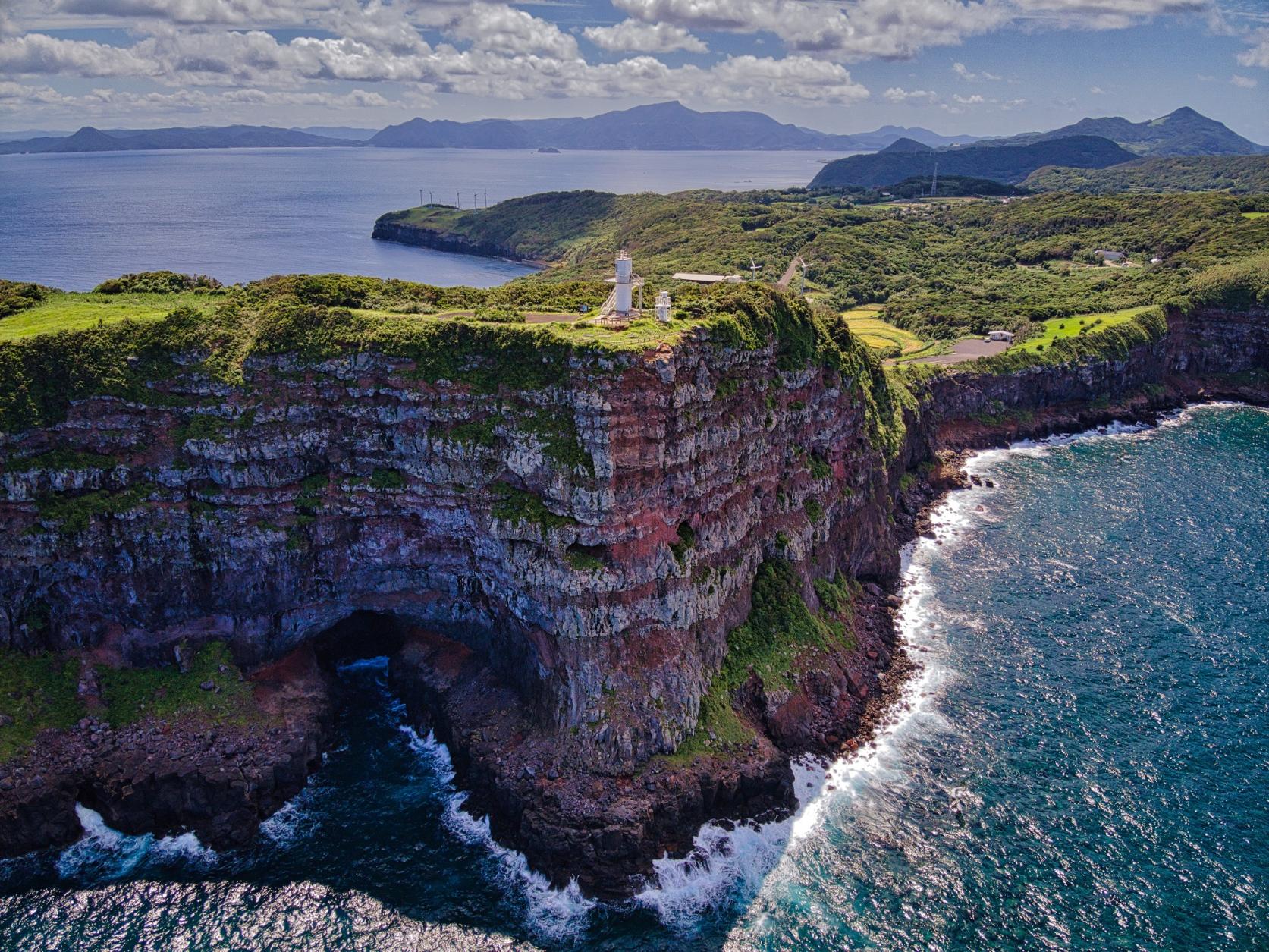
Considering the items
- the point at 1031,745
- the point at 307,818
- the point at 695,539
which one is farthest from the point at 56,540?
the point at 1031,745

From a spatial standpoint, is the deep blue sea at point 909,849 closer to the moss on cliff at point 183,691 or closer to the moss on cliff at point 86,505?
the moss on cliff at point 183,691

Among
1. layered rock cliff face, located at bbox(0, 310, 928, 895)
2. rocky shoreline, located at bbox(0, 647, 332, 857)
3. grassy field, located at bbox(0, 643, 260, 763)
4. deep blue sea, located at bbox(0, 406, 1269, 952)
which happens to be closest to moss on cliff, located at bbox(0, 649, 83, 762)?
grassy field, located at bbox(0, 643, 260, 763)

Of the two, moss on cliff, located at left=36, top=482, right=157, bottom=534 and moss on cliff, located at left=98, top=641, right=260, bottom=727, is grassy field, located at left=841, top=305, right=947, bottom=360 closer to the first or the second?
moss on cliff, located at left=98, top=641, right=260, bottom=727

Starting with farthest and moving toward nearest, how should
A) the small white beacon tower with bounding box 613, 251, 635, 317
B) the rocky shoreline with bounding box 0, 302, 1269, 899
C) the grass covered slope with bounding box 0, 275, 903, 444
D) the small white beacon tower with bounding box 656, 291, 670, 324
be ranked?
the small white beacon tower with bounding box 656, 291, 670, 324, the small white beacon tower with bounding box 613, 251, 635, 317, the grass covered slope with bounding box 0, 275, 903, 444, the rocky shoreline with bounding box 0, 302, 1269, 899

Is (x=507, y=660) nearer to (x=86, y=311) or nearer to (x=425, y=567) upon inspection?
(x=425, y=567)

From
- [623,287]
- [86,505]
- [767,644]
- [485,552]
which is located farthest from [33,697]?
[767,644]
